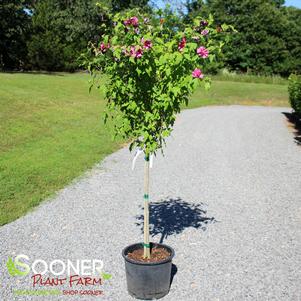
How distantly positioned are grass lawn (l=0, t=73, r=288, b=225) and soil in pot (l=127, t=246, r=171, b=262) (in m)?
1.51

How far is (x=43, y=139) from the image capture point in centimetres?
1330

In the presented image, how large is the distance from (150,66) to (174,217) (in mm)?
3576

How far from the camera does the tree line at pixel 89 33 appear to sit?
1407 inches

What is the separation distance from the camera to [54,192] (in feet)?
27.9

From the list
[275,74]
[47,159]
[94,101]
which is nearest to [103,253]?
[47,159]

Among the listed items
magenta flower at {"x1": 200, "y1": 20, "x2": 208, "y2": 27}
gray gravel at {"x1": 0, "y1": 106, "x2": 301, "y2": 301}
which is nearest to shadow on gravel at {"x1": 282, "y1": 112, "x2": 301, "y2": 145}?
gray gravel at {"x1": 0, "y1": 106, "x2": 301, "y2": 301}

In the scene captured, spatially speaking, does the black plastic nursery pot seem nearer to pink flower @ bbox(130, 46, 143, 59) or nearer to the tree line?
pink flower @ bbox(130, 46, 143, 59)

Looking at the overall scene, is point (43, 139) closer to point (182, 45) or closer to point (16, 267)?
point (16, 267)

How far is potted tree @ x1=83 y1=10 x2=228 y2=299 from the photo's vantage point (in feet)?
14.1

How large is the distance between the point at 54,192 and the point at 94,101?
14.5 meters

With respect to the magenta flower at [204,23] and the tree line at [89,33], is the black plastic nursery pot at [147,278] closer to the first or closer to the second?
the magenta flower at [204,23]

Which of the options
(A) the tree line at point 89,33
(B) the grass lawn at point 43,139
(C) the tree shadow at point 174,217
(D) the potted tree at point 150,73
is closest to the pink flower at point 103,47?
(D) the potted tree at point 150,73

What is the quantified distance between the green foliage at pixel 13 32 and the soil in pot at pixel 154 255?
98.6 ft

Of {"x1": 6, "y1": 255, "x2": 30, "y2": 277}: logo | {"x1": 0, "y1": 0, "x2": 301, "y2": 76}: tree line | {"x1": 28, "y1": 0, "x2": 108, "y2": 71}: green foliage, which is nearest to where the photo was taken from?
{"x1": 6, "y1": 255, "x2": 30, "y2": 277}: logo
